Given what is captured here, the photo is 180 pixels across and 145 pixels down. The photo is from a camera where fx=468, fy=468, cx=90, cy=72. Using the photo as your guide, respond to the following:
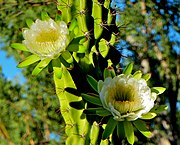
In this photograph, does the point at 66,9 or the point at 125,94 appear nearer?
the point at 125,94

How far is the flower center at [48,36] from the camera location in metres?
1.60

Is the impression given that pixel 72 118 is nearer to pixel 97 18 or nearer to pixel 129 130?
pixel 129 130

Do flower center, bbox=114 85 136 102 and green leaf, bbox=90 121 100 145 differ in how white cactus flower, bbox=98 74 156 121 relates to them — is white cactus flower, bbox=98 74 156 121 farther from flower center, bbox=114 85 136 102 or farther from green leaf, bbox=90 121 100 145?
green leaf, bbox=90 121 100 145

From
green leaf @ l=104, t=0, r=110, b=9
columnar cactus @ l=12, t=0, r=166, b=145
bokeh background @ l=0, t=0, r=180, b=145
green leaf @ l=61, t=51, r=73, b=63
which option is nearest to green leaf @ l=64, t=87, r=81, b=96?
columnar cactus @ l=12, t=0, r=166, b=145

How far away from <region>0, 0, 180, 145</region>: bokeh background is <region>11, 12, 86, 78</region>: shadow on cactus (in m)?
3.84

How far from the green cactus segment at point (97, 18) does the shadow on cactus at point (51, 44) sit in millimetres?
184

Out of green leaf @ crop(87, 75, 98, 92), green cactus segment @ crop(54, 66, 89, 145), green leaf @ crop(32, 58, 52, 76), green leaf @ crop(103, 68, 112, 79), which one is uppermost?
green leaf @ crop(32, 58, 52, 76)

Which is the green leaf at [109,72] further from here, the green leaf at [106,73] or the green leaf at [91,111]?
the green leaf at [91,111]

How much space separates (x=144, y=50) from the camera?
6.85 meters

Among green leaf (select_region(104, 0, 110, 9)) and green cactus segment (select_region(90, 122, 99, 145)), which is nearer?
green cactus segment (select_region(90, 122, 99, 145))

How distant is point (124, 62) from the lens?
5.50 m

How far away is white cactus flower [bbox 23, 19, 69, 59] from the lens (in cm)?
158

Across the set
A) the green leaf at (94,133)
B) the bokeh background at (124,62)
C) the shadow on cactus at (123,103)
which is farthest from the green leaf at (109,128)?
the bokeh background at (124,62)

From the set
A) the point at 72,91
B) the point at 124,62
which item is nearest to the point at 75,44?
the point at 72,91
